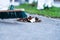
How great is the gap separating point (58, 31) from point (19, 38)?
236 centimetres

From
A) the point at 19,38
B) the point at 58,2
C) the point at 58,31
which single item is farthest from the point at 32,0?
the point at 19,38

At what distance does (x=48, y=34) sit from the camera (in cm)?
977

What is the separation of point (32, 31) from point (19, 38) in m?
1.70

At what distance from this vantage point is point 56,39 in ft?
28.7

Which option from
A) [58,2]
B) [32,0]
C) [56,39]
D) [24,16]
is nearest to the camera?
[56,39]

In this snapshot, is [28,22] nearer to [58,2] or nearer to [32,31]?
[32,31]

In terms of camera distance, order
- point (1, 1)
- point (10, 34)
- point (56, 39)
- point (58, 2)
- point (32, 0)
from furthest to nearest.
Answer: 1. point (32, 0)
2. point (58, 2)
3. point (1, 1)
4. point (10, 34)
5. point (56, 39)

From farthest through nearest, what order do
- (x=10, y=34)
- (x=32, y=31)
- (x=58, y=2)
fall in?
(x=58, y=2)
(x=32, y=31)
(x=10, y=34)

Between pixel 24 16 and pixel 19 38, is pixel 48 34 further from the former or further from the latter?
pixel 24 16

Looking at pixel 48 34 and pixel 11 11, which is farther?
pixel 11 11

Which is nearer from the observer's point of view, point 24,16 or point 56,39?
point 56,39

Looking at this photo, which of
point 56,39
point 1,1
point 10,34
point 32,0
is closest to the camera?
point 56,39

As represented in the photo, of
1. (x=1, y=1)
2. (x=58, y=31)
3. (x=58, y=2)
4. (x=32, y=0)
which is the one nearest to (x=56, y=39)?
(x=58, y=31)

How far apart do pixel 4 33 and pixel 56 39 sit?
2.30 m
